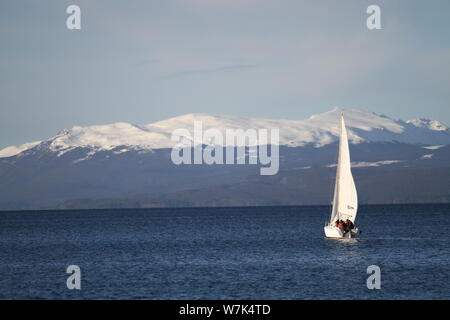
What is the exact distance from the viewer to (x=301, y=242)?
115m

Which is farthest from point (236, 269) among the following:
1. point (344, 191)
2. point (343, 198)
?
point (344, 191)

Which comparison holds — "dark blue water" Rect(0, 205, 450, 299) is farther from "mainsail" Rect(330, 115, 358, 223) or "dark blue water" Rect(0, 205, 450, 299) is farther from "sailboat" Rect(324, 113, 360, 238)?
"mainsail" Rect(330, 115, 358, 223)

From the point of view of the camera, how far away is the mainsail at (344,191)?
107m

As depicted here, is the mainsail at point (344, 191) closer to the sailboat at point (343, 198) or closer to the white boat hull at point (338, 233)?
the sailboat at point (343, 198)

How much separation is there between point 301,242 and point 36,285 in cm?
5318

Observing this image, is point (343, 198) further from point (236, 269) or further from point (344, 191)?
point (236, 269)

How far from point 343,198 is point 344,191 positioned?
0.96 meters

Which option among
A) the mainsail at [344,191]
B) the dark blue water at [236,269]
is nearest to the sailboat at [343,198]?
the mainsail at [344,191]

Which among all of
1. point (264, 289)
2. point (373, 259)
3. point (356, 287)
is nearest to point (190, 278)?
point (264, 289)

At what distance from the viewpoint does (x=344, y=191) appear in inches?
4247

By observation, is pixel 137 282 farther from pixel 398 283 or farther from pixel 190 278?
pixel 398 283

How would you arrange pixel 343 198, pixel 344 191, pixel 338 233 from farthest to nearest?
pixel 338 233, pixel 344 191, pixel 343 198
